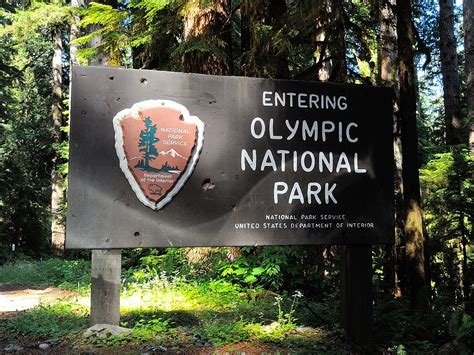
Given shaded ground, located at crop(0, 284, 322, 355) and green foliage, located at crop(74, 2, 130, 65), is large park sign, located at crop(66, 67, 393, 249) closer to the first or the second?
shaded ground, located at crop(0, 284, 322, 355)

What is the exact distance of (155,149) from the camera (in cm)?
463

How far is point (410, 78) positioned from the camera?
21.5ft

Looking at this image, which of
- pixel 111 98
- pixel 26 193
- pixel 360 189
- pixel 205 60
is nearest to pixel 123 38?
pixel 205 60

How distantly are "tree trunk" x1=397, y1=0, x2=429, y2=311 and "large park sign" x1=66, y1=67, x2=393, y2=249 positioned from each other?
133cm

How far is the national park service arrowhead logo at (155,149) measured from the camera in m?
4.59

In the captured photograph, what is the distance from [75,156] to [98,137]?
0.29 m

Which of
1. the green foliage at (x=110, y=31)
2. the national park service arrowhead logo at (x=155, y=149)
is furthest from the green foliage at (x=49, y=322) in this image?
the green foliage at (x=110, y=31)

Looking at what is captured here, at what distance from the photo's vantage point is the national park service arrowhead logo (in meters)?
4.59

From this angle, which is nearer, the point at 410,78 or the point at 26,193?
the point at 410,78

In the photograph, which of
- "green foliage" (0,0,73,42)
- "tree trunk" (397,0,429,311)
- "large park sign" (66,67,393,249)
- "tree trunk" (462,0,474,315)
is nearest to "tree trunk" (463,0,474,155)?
"tree trunk" (462,0,474,315)

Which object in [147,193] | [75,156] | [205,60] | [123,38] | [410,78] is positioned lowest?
[147,193]

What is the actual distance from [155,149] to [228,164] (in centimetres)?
79

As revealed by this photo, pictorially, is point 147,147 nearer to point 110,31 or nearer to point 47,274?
point 110,31

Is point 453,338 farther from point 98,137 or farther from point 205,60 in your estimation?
point 205,60
